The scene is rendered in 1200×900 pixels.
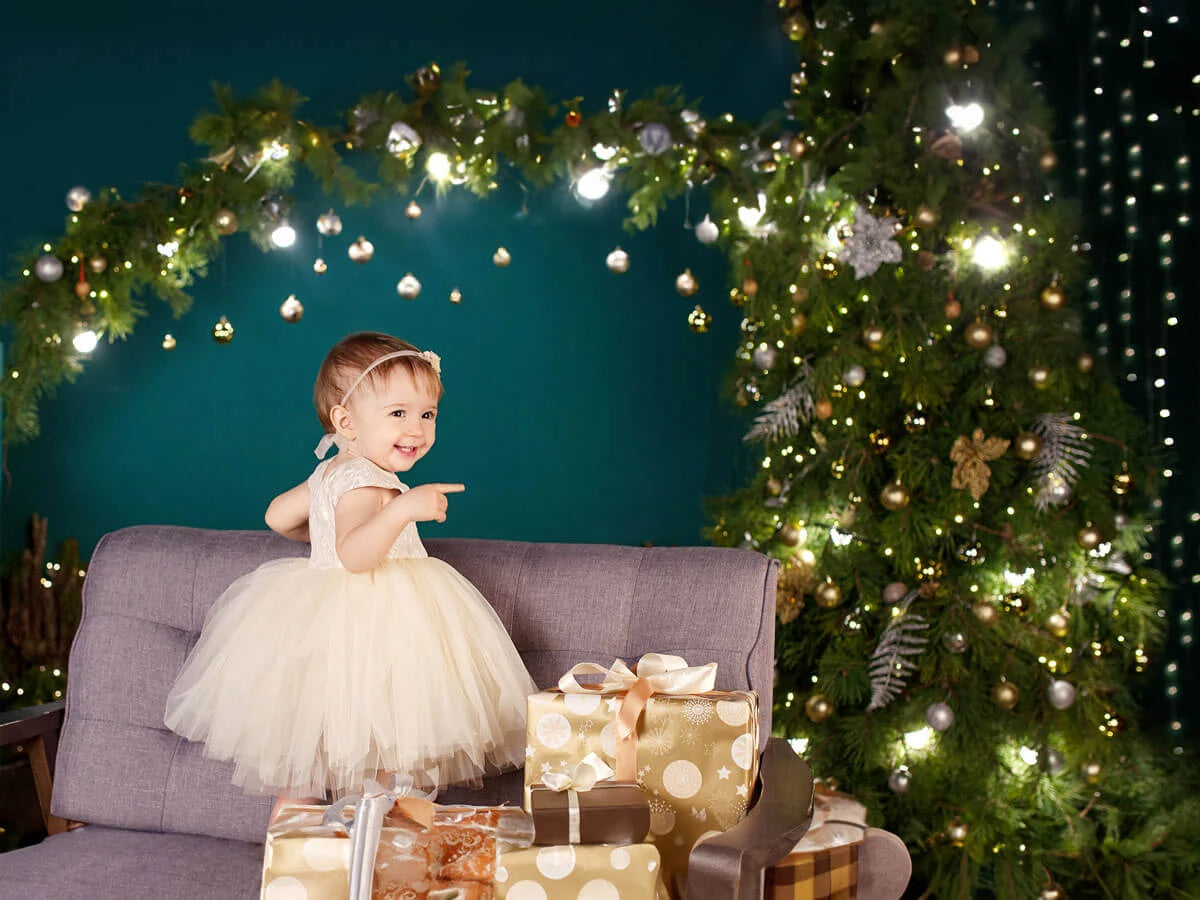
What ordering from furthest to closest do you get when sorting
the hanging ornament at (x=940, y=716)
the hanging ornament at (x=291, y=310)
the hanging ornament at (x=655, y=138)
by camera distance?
the hanging ornament at (x=291, y=310) → the hanging ornament at (x=655, y=138) → the hanging ornament at (x=940, y=716)

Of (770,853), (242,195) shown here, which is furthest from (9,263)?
(770,853)

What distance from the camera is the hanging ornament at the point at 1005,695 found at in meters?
2.33

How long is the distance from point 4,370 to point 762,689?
2.06 m

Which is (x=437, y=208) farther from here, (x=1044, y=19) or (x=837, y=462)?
(x=1044, y=19)

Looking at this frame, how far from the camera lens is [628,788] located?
1.31 metres

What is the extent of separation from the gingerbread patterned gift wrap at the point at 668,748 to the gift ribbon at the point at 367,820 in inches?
8.0

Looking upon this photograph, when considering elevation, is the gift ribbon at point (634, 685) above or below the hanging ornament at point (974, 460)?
below

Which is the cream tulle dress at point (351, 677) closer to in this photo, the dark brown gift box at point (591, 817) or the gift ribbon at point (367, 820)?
the gift ribbon at point (367, 820)

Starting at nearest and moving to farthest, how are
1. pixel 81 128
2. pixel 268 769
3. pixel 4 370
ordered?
pixel 268 769
pixel 4 370
pixel 81 128

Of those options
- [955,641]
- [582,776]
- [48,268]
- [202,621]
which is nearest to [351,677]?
[582,776]

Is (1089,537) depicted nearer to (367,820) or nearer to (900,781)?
(900,781)

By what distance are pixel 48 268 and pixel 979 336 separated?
7.22 feet

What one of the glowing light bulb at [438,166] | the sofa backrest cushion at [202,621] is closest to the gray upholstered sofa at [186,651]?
the sofa backrest cushion at [202,621]

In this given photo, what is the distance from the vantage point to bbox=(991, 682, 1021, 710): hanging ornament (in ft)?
7.66
